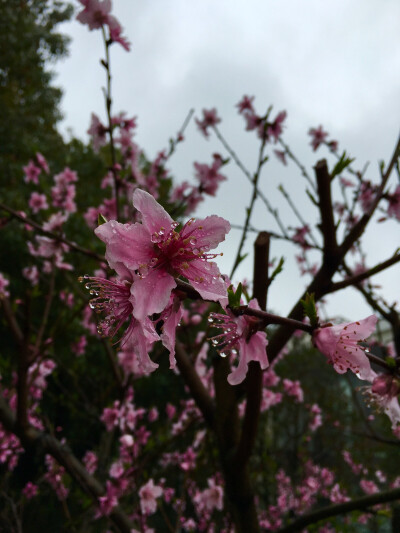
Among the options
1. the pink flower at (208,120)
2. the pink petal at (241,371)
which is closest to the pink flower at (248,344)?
the pink petal at (241,371)

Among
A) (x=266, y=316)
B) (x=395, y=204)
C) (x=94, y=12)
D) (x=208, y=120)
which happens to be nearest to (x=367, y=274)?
(x=266, y=316)

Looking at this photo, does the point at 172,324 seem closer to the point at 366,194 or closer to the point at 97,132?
the point at 97,132

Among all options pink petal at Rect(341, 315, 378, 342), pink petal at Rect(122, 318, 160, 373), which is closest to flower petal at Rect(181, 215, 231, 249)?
pink petal at Rect(122, 318, 160, 373)

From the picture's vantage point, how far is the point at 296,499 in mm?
6070

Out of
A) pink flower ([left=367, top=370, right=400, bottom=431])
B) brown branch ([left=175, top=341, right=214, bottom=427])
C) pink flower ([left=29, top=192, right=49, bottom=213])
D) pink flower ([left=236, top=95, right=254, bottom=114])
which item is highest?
pink flower ([left=236, top=95, right=254, bottom=114])

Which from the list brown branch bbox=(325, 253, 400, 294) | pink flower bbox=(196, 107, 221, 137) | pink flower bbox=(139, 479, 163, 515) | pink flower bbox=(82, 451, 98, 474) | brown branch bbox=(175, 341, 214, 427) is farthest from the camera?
pink flower bbox=(82, 451, 98, 474)

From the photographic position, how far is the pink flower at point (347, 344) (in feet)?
2.84

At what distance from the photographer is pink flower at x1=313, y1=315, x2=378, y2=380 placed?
0.87 metres

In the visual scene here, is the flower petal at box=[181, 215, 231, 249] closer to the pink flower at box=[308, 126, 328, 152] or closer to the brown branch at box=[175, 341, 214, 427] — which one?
the brown branch at box=[175, 341, 214, 427]

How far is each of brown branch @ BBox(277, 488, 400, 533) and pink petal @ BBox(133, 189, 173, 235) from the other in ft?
4.69

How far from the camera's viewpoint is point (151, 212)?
803 mm

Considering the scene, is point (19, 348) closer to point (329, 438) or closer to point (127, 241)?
point (127, 241)

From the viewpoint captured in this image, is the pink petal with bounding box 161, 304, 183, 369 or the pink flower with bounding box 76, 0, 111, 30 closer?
the pink petal with bounding box 161, 304, 183, 369

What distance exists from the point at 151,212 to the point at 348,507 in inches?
61.8
